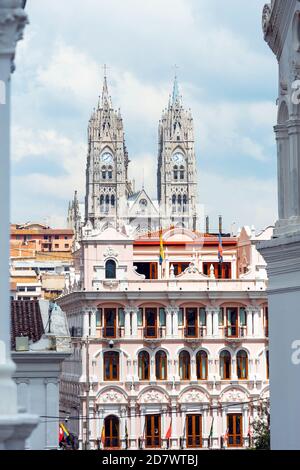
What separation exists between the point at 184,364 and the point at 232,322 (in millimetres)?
2129

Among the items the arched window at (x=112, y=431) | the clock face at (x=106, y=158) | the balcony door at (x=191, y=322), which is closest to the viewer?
the arched window at (x=112, y=431)

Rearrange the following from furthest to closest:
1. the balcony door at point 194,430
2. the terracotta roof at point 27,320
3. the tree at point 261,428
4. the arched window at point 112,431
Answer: the balcony door at point 194,430, the arched window at point 112,431, the tree at point 261,428, the terracotta roof at point 27,320

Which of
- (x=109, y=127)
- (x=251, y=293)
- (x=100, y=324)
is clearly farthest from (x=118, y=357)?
(x=109, y=127)

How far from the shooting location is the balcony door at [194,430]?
45.2 meters

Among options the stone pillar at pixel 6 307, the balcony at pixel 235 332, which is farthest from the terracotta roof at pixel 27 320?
the balcony at pixel 235 332

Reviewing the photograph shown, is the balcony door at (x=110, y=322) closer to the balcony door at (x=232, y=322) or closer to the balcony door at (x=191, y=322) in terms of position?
the balcony door at (x=191, y=322)

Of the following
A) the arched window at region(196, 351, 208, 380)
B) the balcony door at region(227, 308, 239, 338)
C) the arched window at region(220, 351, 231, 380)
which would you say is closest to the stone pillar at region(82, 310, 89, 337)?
the arched window at region(196, 351, 208, 380)

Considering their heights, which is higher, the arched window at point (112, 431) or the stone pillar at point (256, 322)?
the stone pillar at point (256, 322)

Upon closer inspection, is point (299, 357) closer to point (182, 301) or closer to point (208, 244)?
point (182, 301)

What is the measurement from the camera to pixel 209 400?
45.6m

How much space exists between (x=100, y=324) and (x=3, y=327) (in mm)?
40885

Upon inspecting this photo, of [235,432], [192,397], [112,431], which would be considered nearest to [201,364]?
[192,397]

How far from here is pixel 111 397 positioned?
45.5 m

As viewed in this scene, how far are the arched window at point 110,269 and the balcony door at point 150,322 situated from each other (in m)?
1.59
